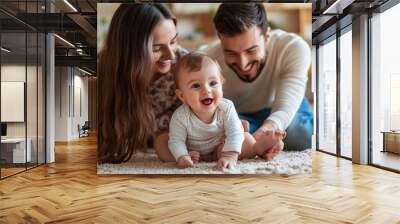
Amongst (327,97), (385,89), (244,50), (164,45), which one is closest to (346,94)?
(327,97)

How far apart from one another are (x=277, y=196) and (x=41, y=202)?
2798 millimetres

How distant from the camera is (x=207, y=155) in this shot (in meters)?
6.26

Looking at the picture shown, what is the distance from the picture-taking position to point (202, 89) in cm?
605

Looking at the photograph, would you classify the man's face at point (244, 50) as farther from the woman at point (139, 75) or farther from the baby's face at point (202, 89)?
the woman at point (139, 75)

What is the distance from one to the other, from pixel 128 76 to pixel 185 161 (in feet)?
5.23

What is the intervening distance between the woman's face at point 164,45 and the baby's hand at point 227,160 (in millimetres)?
1599

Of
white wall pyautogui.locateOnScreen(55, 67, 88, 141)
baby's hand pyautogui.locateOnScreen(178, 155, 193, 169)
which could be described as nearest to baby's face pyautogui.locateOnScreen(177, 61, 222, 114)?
baby's hand pyautogui.locateOnScreen(178, 155, 193, 169)

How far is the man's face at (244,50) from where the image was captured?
20.5 feet

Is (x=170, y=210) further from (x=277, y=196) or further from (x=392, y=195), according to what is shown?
(x=392, y=195)

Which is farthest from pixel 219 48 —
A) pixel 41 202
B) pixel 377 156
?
pixel 377 156

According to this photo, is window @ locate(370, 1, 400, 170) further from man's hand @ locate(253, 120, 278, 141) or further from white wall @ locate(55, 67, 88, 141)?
white wall @ locate(55, 67, 88, 141)

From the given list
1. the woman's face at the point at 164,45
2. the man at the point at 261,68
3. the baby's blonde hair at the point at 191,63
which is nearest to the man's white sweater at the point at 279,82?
the man at the point at 261,68

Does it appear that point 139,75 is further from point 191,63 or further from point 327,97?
point 327,97

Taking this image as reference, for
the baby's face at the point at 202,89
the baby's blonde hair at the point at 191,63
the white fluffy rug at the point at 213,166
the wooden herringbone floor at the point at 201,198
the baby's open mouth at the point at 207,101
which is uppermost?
the baby's blonde hair at the point at 191,63
